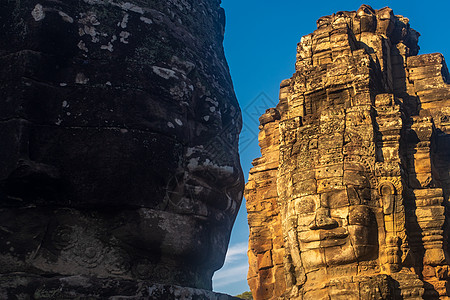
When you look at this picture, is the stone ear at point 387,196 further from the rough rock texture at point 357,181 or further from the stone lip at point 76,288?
the stone lip at point 76,288

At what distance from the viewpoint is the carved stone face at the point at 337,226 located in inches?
541

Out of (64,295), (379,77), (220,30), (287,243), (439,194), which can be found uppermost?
(379,77)

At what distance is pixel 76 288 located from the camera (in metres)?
1.97

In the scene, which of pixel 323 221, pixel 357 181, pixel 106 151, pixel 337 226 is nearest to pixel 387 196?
pixel 357 181

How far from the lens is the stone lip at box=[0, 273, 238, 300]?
193cm

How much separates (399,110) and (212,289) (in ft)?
45.0

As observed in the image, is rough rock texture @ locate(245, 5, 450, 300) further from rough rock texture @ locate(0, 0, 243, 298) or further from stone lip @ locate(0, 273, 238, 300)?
stone lip @ locate(0, 273, 238, 300)

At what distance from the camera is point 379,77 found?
16734 mm

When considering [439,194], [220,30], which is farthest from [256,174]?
[220,30]

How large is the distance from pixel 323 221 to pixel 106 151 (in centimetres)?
1222

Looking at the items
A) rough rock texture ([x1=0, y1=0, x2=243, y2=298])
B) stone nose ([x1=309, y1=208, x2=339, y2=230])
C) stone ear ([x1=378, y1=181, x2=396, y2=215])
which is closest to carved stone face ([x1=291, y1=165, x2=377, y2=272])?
stone nose ([x1=309, y1=208, x2=339, y2=230])

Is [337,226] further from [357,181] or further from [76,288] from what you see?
[76,288]

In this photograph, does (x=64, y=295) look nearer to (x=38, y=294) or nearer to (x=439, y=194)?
(x=38, y=294)

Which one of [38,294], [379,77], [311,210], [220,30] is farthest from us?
[379,77]
